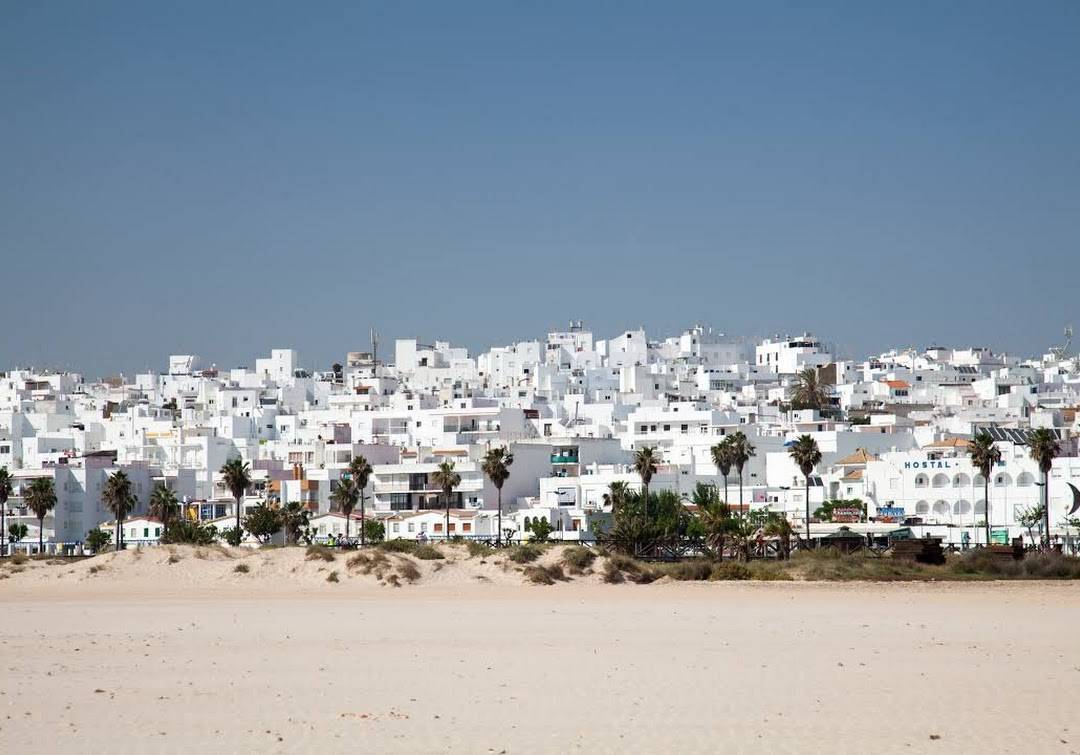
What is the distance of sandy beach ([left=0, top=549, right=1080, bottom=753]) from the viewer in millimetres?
16547

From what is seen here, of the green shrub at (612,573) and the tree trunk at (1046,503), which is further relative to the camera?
the tree trunk at (1046,503)

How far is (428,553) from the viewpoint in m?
44.6

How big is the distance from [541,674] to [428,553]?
76.5 ft

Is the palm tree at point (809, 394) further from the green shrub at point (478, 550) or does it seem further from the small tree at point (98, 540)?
the green shrub at point (478, 550)

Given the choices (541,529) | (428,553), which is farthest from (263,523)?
(428,553)

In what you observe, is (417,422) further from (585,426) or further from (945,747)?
(945,747)

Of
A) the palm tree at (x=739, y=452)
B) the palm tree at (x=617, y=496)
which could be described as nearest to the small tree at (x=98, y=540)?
the palm tree at (x=617, y=496)

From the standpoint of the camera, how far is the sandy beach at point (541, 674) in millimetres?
16547

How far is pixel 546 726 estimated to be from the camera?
17.2 m

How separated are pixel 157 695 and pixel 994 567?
35.0 meters

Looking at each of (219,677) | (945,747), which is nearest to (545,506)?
(219,677)

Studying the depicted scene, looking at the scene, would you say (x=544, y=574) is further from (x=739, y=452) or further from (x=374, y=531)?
(x=739, y=452)

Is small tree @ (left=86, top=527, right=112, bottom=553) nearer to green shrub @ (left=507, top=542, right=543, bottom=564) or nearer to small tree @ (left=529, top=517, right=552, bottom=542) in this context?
small tree @ (left=529, top=517, right=552, bottom=542)

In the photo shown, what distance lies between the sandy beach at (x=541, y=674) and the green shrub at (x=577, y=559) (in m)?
5.71
